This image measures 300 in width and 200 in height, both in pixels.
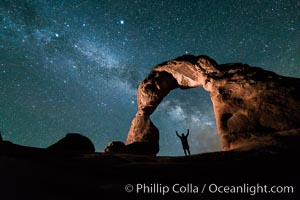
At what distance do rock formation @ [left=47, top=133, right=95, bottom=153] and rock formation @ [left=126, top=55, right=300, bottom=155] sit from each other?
21.7ft

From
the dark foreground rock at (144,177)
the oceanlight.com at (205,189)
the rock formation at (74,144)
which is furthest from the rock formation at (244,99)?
the rock formation at (74,144)

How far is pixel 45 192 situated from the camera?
4.14m

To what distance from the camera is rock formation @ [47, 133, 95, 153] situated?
10689 millimetres

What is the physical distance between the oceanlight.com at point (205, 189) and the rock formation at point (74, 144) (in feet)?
21.8

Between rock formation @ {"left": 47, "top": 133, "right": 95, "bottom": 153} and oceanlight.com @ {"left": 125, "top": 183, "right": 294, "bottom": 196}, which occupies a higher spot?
rock formation @ {"left": 47, "top": 133, "right": 95, "bottom": 153}

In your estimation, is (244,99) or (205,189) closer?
(205,189)

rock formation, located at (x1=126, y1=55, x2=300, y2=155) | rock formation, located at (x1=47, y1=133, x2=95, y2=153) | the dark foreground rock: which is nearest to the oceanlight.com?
the dark foreground rock

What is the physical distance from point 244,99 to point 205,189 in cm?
843

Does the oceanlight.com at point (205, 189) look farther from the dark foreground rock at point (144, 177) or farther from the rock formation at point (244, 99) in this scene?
the rock formation at point (244, 99)

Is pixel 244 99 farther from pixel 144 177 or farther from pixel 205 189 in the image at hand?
pixel 144 177

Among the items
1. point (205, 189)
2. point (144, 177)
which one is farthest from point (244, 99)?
point (144, 177)

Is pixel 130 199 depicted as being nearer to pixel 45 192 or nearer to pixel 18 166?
pixel 45 192

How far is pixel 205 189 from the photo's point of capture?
464 cm

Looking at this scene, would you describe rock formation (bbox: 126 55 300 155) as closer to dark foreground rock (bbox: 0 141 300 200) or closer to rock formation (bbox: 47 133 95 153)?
dark foreground rock (bbox: 0 141 300 200)
